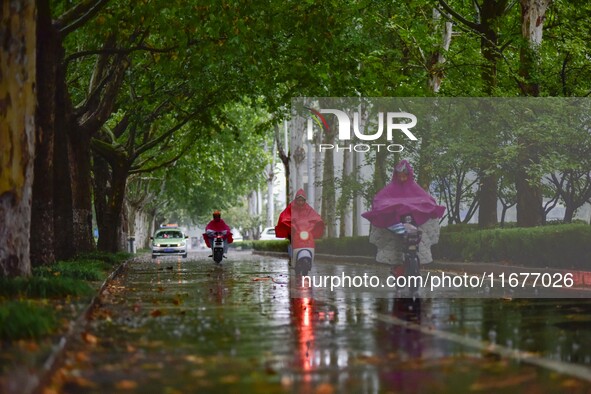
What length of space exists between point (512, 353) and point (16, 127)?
8.29 m

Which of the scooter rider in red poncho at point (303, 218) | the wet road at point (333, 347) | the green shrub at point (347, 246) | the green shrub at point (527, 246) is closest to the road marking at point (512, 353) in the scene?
the wet road at point (333, 347)

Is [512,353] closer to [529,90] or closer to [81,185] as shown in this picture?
[529,90]

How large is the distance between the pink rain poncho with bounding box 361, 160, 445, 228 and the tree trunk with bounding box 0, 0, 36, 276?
5.21 meters

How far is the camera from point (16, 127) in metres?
15.3

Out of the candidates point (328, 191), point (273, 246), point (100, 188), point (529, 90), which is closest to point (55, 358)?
point (529, 90)

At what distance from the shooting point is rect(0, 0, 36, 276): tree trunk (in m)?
15.1

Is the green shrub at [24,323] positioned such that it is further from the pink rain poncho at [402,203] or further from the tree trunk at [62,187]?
the tree trunk at [62,187]

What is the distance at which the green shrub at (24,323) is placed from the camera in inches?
399

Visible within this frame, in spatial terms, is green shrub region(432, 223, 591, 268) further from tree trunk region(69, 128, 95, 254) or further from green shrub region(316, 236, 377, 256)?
tree trunk region(69, 128, 95, 254)

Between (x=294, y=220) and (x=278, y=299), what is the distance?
12.6 feet

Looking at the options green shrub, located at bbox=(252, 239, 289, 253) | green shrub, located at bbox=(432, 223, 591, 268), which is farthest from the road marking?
green shrub, located at bbox=(252, 239, 289, 253)

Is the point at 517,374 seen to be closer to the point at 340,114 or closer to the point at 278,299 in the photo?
the point at 278,299

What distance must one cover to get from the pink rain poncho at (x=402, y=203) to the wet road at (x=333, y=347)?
129 centimetres

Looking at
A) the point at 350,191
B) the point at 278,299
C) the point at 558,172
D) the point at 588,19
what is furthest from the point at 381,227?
the point at 350,191
